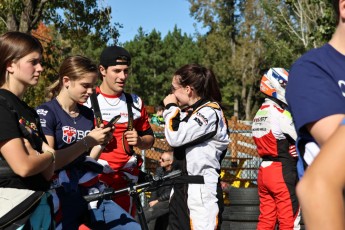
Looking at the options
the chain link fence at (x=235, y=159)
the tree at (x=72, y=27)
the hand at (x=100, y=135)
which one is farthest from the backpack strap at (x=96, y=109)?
the tree at (x=72, y=27)

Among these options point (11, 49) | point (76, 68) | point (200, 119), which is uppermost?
point (11, 49)

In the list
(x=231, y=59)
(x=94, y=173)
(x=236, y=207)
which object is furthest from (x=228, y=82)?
(x=94, y=173)

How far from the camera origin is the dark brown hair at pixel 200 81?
5945 millimetres

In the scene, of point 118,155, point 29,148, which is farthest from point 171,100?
point 29,148

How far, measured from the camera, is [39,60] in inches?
156

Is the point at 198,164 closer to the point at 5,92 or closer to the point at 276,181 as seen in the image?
the point at 276,181

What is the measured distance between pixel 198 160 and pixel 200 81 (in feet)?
2.42

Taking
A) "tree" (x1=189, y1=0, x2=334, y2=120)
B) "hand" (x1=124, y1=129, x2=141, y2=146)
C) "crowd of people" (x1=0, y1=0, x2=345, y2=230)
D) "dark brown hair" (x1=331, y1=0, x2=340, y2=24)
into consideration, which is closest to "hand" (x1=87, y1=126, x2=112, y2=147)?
"crowd of people" (x1=0, y1=0, x2=345, y2=230)

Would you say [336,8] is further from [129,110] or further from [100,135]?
[129,110]

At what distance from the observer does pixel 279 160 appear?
7.26 meters

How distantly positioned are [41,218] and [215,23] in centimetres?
5653

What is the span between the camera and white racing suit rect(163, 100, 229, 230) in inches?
Answer: 221

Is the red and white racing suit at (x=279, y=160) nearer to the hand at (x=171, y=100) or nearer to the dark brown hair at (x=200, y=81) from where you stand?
the dark brown hair at (x=200, y=81)

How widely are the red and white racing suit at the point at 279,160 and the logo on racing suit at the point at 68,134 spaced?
296 centimetres
